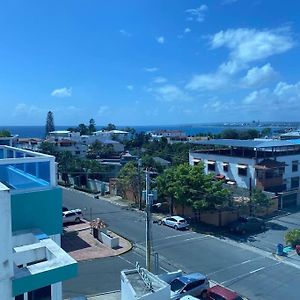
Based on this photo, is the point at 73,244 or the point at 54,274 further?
the point at 73,244

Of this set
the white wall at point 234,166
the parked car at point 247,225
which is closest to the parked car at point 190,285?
the parked car at point 247,225

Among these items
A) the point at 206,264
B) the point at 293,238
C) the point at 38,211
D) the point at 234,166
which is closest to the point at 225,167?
the point at 234,166

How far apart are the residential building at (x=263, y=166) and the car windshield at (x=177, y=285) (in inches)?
734

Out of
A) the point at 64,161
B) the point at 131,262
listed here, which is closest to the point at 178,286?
the point at 131,262

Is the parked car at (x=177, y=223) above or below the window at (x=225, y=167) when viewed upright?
below

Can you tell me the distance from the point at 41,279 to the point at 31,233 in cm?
161

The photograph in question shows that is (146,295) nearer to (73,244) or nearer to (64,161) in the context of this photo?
(73,244)

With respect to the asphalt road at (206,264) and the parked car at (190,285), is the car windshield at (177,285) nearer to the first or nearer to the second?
the parked car at (190,285)

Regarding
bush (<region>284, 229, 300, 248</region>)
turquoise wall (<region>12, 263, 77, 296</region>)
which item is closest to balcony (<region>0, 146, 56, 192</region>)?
turquoise wall (<region>12, 263, 77, 296</region>)

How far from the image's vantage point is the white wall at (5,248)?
5262mm

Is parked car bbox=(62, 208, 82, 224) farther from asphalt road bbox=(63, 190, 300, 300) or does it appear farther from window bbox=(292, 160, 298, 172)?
window bbox=(292, 160, 298, 172)

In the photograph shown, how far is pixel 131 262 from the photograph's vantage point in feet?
70.7

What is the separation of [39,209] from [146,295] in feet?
20.9

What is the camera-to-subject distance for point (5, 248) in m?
5.30
